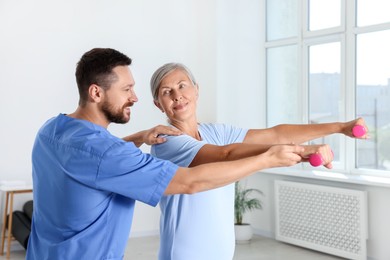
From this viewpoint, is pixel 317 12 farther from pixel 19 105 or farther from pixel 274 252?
pixel 19 105

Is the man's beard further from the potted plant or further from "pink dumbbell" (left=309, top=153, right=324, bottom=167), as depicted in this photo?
the potted plant

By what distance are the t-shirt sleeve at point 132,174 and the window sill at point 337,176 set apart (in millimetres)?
3705

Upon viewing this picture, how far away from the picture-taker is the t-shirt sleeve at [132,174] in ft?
4.85

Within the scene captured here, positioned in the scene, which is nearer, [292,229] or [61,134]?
[61,134]

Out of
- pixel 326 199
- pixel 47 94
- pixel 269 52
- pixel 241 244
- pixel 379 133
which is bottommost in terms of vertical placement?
pixel 241 244

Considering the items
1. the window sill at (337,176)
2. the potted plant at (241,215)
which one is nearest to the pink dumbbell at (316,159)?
the window sill at (337,176)

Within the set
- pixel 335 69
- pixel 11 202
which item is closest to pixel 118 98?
pixel 11 202

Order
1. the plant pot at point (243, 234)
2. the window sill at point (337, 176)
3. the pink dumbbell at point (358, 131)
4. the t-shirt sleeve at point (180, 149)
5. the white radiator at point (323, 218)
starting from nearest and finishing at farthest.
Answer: the t-shirt sleeve at point (180, 149)
the pink dumbbell at point (358, 131)
the window sill at point (337, 176)
the white radiator at point (323, 218)
the plant pot at point (243, 234)

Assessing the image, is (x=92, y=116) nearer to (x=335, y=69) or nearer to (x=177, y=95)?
(x=177, y=95)

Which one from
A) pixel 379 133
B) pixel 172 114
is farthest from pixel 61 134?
pixel 379 133

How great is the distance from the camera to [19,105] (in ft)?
18.6

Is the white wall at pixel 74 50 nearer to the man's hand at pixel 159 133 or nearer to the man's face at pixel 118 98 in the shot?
the man's hand at pixel 159 133

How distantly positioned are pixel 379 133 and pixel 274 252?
5.15 ft

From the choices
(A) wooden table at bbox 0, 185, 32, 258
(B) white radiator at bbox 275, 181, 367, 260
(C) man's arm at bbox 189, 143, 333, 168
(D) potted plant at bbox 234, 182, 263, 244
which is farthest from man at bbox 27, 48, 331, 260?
(D) potted plant at bbox 234, 182, 263, 244
